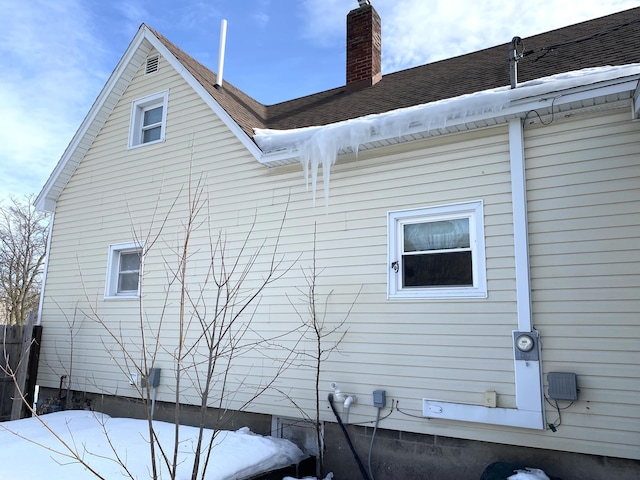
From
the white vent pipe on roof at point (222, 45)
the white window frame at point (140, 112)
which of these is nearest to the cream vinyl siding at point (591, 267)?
the white vent pipe on roof at point (222, 45)

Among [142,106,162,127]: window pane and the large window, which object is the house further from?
[142,106,162,127]: window pane

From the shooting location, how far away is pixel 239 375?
5969mm

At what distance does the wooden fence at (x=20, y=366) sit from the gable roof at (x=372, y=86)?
7.59 ft

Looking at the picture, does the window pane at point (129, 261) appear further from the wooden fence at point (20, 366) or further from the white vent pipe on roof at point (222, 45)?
the white vent pipe on roof at point (222, 45)

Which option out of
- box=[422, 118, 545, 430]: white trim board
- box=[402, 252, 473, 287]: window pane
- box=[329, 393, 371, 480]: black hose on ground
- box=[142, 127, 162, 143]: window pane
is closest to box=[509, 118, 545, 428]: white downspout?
box=[422, 118, 545, 430]: white trim board

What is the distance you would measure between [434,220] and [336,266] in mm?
1269

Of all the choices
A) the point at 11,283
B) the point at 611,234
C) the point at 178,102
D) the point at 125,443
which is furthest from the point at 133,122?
the point at 11,283

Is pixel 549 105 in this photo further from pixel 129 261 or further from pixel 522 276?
pixel 129 261

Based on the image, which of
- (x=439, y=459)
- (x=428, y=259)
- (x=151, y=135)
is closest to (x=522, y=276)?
(x=428, y=259)

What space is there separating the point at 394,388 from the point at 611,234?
2557 millimetres

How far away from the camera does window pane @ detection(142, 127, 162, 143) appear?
26.2ft

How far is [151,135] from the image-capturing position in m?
8.09

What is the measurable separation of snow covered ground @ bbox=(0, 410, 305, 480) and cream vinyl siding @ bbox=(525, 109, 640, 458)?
2.73m

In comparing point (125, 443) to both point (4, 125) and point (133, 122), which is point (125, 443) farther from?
point (4, 125)
